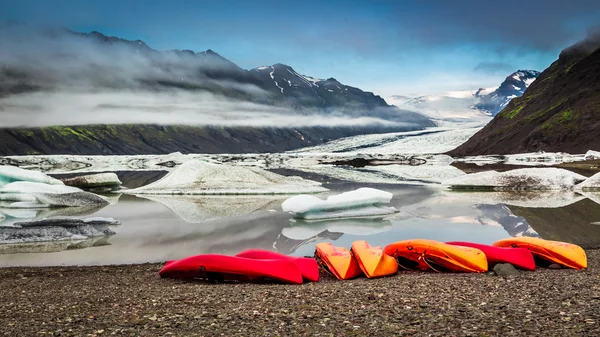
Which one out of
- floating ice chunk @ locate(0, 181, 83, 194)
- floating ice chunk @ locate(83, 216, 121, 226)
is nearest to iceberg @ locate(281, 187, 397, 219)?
floating ice chunk @ locate(83, 216, 121, 226)

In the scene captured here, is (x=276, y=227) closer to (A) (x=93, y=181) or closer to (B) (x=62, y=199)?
(B) (x=62, y=199)

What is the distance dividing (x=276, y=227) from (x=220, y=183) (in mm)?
9866

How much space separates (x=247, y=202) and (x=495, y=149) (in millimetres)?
67827

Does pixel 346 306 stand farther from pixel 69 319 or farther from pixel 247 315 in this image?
pixel 69 319

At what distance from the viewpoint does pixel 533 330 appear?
4.11 m

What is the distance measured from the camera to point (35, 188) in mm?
17719

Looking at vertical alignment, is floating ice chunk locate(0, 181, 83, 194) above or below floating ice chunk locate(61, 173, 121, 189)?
above

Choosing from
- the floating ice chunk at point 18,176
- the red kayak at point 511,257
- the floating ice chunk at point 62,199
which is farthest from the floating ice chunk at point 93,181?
the red kayak at point 511,257

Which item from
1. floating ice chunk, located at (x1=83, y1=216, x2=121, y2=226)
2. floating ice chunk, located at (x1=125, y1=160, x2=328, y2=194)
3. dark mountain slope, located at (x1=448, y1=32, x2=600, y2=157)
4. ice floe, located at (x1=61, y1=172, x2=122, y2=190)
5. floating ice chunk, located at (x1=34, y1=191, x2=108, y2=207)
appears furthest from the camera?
dark mountain slope, located at (x1=448, y1=32, x2=600, y2=157)

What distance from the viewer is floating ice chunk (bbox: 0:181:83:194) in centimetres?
1747

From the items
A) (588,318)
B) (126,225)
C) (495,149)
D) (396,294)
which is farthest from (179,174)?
(495,149)

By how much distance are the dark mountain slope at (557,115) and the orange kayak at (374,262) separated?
65033 millimetres

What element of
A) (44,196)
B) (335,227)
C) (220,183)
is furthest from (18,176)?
(335,227)

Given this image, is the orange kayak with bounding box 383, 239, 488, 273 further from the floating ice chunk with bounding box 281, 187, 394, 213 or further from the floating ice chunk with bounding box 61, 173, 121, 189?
the floating ice chunk with bounding box 61, 173, 121, 189
